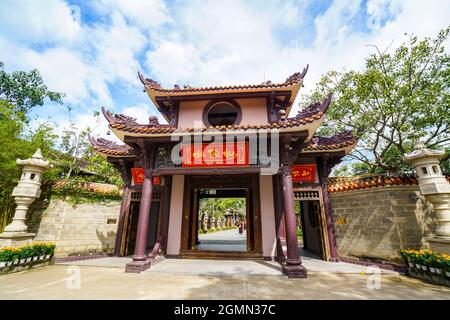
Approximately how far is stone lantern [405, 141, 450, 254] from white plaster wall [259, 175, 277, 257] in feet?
13.1

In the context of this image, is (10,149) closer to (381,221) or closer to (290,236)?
(290,236)

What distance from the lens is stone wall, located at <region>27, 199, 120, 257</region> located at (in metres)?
7.29

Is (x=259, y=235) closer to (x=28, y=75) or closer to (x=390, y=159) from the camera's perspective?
(x=390, y=159)

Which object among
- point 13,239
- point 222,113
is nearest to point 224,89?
point 222,113

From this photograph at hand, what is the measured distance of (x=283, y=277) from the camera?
4875 millimetres

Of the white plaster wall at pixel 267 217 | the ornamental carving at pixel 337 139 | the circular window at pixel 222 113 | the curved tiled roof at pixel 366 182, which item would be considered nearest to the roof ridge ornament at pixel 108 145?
the circular window at pixel 222 113

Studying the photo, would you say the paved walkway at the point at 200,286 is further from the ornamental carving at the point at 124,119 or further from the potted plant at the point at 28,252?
the ornamental carving at the point at 124,119

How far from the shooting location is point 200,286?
4172mm

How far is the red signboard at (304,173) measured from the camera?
714cm

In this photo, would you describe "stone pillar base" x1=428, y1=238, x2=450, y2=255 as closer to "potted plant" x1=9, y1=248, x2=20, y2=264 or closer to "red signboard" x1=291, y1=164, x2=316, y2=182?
"red signboard" x1=291, y1=164, x2=316, y2=182

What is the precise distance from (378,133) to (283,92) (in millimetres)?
7376

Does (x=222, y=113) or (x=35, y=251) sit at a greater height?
(x=222, y=113)

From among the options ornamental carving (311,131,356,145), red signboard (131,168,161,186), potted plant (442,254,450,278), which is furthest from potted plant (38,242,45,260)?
potted plant (442,254,450,278)

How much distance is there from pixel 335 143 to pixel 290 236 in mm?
3778
